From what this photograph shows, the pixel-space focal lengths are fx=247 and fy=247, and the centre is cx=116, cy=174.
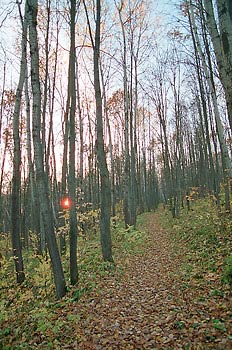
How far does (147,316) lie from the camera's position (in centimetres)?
452

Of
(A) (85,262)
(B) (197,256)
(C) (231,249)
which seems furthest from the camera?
(A) (85,262)

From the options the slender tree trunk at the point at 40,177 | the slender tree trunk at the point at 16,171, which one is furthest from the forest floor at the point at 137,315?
the slender tree trunk at the point at 16,171

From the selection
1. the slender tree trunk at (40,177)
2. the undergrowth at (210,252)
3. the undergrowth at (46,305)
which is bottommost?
the undergrowth at (46,305)

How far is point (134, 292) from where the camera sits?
579 centimetres

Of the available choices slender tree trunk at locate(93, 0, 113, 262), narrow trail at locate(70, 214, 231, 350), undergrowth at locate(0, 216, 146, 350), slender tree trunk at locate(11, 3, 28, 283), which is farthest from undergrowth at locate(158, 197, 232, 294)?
slender tree trunk at locate(11, 3, 28, 283)

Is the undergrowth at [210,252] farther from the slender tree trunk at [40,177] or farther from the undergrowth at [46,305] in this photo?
the slender tree trunk at [40,177]

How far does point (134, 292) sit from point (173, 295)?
40.0 inches

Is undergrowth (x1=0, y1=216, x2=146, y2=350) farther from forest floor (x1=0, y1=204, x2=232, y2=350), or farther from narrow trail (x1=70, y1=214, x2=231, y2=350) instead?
narrow trail (x1=70, y1=214, x2=231, y2=350)

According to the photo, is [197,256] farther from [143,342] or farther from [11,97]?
[11,97]

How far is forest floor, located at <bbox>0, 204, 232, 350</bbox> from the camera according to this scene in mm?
3656

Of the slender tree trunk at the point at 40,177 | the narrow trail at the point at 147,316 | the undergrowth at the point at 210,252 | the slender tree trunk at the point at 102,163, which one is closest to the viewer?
the narrow trail at the point at 147,316

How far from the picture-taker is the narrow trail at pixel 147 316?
362 cm

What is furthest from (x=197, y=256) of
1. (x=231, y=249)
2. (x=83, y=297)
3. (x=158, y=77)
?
(x=158, y=77)

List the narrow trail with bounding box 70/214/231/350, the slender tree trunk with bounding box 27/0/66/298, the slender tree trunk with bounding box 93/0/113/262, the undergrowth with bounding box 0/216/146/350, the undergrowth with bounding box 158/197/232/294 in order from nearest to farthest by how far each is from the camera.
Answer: the narrow trail with bounding box 70/214/231/350
the undergrowth with bounding box 0/216/146/350
the undergrowth with bounding box 158/197/232/294
the slender tree trunk with bounding box 27/0/66/298
the slender tree trunk with bounding box 93/0/113/262
